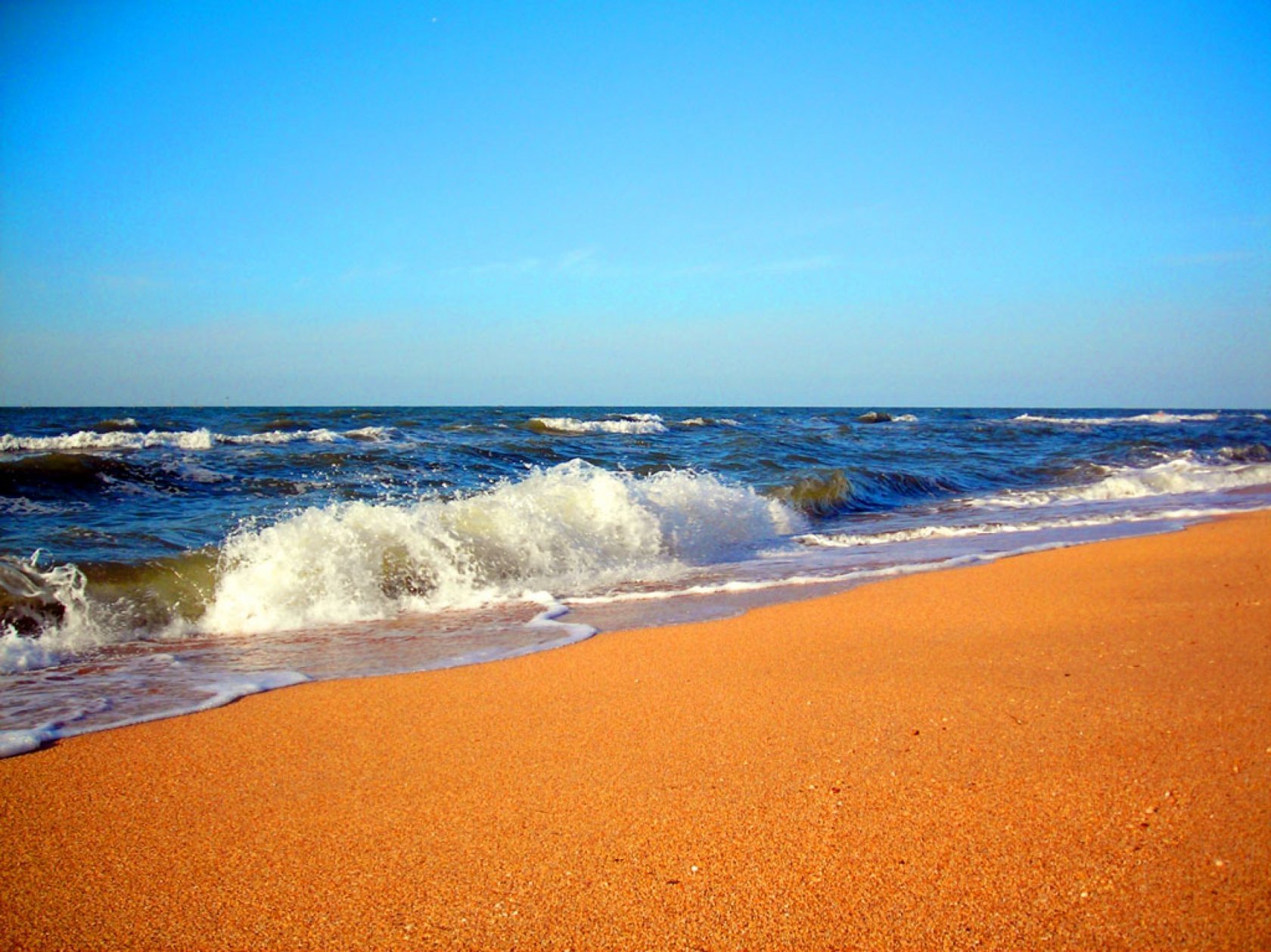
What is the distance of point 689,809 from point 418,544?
15.5 feet

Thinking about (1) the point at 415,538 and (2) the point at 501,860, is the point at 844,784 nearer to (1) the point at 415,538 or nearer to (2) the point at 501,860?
(2) the point at 501,860

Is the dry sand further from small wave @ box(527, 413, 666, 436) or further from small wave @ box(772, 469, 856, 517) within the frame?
small wave @ box(527, 413, 666, 436)

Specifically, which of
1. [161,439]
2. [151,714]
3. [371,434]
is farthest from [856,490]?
[161,439]

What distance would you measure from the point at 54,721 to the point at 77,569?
9.09 feet

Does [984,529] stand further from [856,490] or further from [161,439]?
[161,439]

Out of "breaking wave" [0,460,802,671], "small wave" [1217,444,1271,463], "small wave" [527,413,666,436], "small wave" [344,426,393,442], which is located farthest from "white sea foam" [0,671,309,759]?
"small wave" [1217,444,1271,463]

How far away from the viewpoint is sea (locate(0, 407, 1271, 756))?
443 cm

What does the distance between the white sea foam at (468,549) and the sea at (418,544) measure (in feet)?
0.07

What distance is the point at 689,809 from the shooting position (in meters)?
2.26

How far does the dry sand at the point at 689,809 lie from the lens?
1.77m

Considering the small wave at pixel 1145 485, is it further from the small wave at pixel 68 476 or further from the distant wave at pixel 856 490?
the small wave at pixel 68 476

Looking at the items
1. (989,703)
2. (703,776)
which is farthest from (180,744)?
(989,703)

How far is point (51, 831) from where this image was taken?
2273 millimetres

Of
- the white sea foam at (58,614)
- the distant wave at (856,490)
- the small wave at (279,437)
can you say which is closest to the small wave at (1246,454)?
the distant wave at (856,490)
